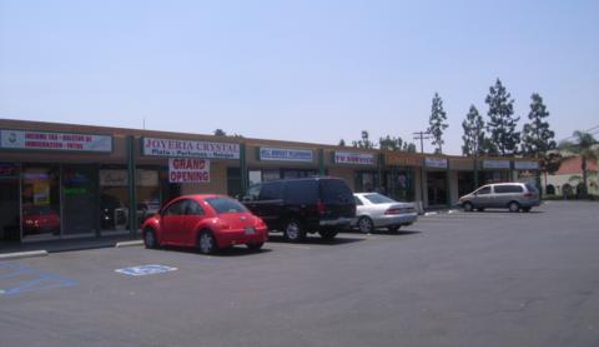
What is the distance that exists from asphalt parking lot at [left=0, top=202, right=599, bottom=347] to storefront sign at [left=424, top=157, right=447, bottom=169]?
20.7m

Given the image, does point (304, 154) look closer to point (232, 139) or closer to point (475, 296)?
point (232, 139)

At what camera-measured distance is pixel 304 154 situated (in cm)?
2600

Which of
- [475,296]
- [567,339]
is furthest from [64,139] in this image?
[567,339]

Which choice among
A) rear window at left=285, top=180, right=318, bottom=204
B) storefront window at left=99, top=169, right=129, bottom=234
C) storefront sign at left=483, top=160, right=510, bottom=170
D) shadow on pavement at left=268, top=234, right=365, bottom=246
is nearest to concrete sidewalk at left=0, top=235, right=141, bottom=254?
storefront window at left=99, top=169, right=129, bottom=234

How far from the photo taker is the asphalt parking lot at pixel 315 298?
6551 millimetres

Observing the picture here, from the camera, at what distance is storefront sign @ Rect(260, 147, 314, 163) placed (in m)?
23.8

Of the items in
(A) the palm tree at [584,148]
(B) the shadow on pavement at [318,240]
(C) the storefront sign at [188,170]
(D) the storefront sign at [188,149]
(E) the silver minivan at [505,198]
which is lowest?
(B) the shadow on pavement at [318,240]

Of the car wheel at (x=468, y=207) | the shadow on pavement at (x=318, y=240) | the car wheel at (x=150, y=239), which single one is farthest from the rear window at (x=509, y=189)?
the car wheel at (x=150, y=239)

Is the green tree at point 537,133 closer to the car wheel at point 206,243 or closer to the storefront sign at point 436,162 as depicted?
the storefront sign at point 436,162

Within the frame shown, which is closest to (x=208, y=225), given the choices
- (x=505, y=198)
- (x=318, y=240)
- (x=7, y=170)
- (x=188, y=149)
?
(x=318, y=240)

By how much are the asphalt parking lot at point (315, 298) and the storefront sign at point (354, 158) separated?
43.8 ft

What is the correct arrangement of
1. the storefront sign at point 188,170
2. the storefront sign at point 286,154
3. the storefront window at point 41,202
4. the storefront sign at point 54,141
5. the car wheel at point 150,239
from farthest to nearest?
the storefront sign at point 286,154 < the storefront sign at point 188,170 < the storefront window at point 41,202 < the car wheel at point 150,239 < the storefront sign at point 54,141

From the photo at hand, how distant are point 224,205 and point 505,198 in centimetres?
2244

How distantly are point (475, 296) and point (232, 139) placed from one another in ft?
49.5
